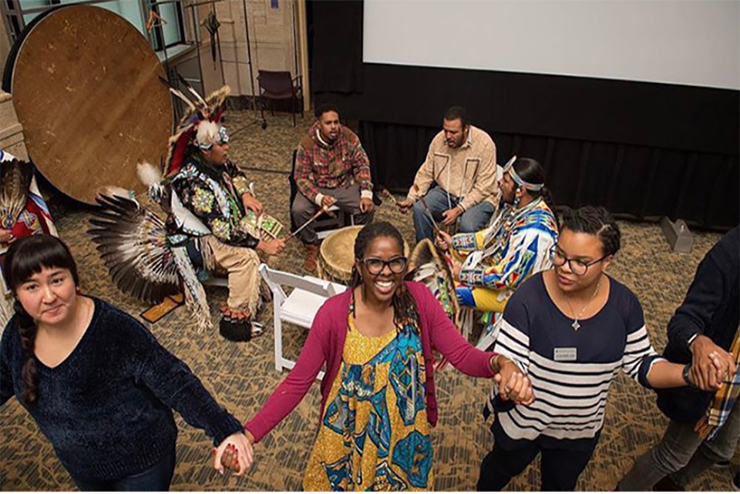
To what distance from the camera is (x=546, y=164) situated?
14.9ft

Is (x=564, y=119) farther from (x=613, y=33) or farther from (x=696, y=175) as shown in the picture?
(x=696, y=175)

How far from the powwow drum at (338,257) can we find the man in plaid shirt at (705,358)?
1.58 metres

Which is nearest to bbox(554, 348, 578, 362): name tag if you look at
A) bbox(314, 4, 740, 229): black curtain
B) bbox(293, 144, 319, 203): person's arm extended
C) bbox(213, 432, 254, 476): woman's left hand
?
bbox(213, 432, 254, 476): woman's left hand

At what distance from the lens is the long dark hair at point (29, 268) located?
130cm

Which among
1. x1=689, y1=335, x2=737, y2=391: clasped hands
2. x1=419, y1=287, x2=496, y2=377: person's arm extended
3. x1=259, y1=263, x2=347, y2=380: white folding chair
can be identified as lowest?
x1=259, y1=263, x2=347, y2=380: white folding chair

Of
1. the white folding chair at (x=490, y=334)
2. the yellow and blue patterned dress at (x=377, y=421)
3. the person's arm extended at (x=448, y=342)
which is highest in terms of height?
the person's arm extended at (x=448, y=342)

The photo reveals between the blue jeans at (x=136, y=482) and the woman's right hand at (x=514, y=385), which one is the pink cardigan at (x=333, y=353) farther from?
the blue jeans at (x=136, y=482)

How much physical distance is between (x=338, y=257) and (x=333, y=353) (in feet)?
4.61

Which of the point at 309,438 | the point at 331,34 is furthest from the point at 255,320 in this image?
the point at 331,34

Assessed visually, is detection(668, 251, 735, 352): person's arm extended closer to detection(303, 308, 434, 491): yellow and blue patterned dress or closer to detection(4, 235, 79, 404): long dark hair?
detection(303, 308, 434, 491): yellow and blue patterned dress

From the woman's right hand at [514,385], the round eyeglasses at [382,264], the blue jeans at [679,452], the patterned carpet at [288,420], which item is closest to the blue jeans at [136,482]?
the patterned carpet at [288,420]

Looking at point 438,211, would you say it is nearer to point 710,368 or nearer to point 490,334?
point 490,334

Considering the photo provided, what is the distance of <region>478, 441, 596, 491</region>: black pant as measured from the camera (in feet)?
5.72

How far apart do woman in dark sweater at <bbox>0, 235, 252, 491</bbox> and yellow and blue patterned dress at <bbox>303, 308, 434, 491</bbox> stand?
0.30 meters
